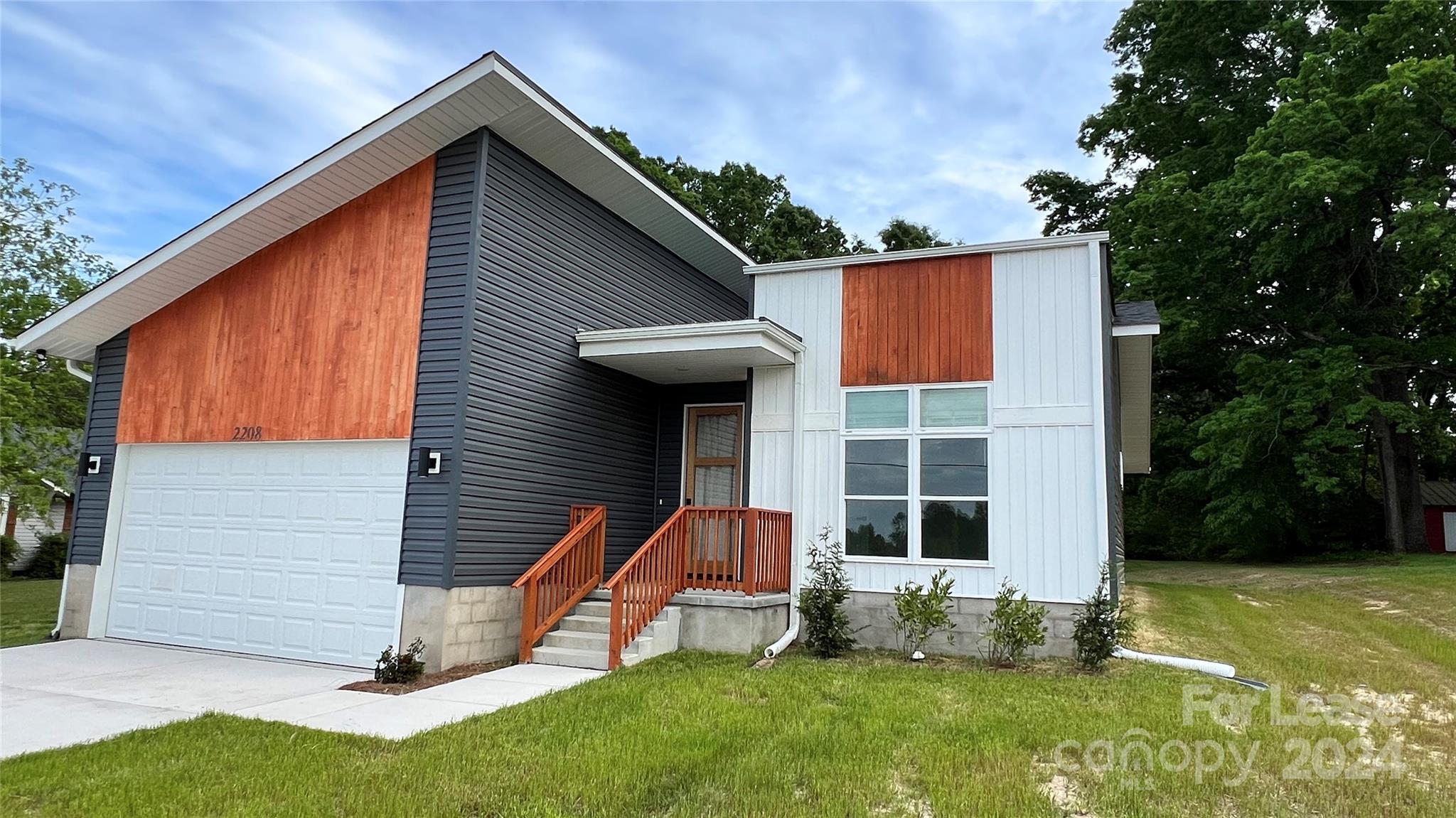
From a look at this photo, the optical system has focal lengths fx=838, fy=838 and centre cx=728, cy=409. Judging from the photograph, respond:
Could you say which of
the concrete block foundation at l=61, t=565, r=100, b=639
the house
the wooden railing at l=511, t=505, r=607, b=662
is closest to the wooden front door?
the house

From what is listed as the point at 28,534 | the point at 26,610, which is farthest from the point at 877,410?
the point at 28,534

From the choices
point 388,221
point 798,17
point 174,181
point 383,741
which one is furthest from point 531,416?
Result: point 174,181

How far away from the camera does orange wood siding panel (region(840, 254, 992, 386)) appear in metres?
8.56

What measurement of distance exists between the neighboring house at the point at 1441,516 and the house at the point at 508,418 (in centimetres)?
2663

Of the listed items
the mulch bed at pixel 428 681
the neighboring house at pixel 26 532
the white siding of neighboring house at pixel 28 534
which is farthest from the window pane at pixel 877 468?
the white siding of neighboring house at pixel 28 534

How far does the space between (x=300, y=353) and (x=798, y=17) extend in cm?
738

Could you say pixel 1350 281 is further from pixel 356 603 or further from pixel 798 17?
pixel 356 603

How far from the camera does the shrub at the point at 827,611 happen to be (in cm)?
803

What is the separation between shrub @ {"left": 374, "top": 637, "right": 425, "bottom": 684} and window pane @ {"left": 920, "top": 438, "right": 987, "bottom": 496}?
198 inches

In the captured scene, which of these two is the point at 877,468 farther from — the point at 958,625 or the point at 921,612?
the point at 958,625

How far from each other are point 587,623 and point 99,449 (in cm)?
661

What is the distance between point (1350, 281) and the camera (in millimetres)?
19938

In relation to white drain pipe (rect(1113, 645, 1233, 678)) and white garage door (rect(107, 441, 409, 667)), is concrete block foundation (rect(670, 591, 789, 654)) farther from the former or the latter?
white drain pipe (rect(1113, 645, 1233, 678))

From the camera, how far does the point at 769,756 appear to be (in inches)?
186
